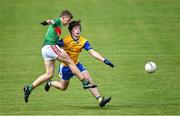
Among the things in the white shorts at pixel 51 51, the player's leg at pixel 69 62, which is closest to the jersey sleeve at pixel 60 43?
the white shorts at pixel 51 51

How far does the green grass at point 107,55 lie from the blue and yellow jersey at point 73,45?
1.26 meters

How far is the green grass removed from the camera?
19.4 meters

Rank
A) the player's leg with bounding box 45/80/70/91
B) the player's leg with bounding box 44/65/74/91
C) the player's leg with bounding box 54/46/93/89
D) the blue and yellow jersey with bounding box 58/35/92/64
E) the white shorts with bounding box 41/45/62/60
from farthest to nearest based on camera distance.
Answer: the player's leg with bounding box 45/80/70/91, the player's leg with bounding box 44/65/74/91, the blue and yellow jersey with bounding box 58/35/92/64, the white shorts with bounding box 41/45/62/60, the player's leg with bounding box 54/46/93/89

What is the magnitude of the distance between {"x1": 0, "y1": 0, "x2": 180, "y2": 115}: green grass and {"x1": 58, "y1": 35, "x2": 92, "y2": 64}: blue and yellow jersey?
1.26m

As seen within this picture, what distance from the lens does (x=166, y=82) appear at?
22.5 metres

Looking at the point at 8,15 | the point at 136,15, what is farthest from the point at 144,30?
the point at 8,15

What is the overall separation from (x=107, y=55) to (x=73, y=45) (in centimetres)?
851

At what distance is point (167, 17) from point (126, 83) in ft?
43.7

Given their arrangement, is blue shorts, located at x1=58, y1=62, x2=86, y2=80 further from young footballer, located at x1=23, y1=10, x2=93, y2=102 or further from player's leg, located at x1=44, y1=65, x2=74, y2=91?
young footballer, located at x1=23, y1=10, x2=93, y2=102

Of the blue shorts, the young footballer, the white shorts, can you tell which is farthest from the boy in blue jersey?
the white shorts

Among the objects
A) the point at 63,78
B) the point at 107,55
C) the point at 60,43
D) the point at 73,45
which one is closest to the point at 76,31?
the point at 73,45

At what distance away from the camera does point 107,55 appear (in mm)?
27609

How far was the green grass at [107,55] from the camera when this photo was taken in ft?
63.6

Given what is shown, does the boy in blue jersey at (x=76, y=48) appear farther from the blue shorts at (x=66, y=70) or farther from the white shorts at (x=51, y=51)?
the white shorts at (x=51, y=51)
